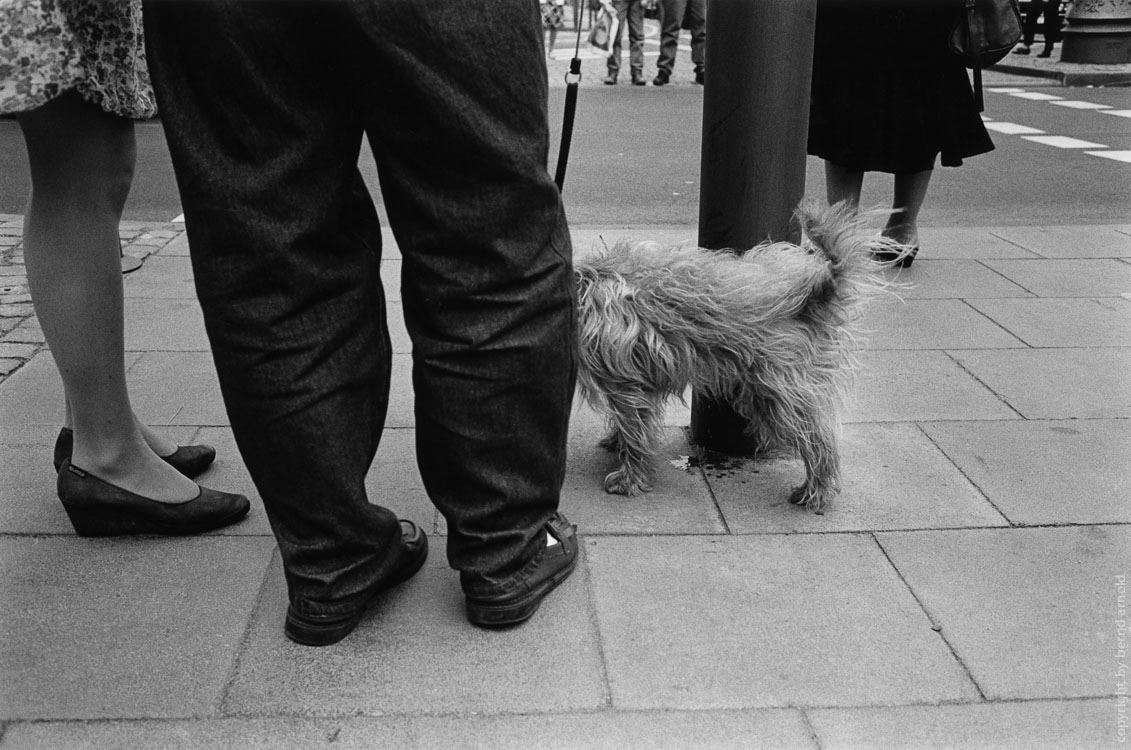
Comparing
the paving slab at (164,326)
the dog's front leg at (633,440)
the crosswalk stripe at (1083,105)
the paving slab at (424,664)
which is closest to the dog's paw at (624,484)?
the dog's front leg at (633,440)

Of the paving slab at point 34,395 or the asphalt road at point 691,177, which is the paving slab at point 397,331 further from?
the asphalt road at point 691,177

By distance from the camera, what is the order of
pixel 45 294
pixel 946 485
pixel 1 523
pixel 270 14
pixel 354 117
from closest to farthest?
pixel 270 14 → pixel 354 117 → pixel 45 294 → pixel 1 523 → pixel 946 485

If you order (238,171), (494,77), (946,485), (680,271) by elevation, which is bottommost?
(946,485)

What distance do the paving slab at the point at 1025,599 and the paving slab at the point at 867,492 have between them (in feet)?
0.33

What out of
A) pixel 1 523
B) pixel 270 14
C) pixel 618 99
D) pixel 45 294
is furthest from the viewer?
pixel 618 99

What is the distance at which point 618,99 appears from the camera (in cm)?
1264

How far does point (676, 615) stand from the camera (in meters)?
2.27

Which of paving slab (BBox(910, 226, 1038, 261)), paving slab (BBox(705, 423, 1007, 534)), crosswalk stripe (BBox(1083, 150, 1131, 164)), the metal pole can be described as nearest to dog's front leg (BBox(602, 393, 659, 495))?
paving slab (BBox(705, 423, 1007, 534))

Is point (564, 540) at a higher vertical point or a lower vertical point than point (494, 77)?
lower

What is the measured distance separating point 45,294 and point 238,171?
819 millimetres

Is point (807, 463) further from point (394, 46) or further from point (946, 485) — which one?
point (394, 46)

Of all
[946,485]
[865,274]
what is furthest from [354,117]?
[946,485]

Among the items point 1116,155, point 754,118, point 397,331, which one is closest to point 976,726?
point 754,118

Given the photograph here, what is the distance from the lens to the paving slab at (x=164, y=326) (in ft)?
13.1
